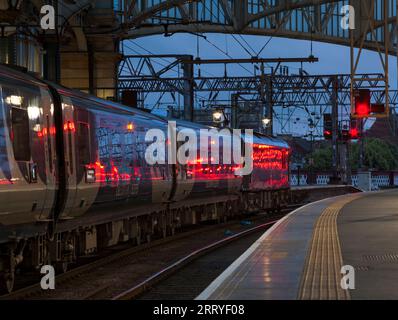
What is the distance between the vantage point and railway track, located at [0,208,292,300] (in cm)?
1117

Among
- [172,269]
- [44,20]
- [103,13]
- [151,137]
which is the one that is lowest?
[172,269]

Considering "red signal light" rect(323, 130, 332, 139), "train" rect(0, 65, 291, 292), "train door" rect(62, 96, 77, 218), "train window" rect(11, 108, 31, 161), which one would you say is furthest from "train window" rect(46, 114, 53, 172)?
"red signal light" rect(323, 130, 332, 139)

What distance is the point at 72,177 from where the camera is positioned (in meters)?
11.6

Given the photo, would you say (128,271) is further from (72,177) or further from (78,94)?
(78,94)

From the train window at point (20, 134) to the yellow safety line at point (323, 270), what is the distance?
3.96 m

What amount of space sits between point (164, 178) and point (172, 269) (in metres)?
4.33

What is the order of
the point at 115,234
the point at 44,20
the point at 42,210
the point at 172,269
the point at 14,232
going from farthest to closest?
the point at 44,20 < the point at 115,234 < the point at 172,269 < the point at 42,210 < the point at 14,232

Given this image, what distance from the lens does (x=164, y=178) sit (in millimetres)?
18031

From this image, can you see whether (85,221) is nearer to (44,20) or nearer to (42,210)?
(42,210)

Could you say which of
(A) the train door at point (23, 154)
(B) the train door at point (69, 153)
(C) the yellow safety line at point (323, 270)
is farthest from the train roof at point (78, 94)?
(C) the yellow safety line at point (323, 270)

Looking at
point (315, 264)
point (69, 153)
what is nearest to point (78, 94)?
point (69, 153)

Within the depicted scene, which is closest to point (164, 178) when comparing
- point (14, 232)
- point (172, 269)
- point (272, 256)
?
point (172, 269)

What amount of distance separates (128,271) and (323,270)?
493 cm

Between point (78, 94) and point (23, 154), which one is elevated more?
point (78, 94)
